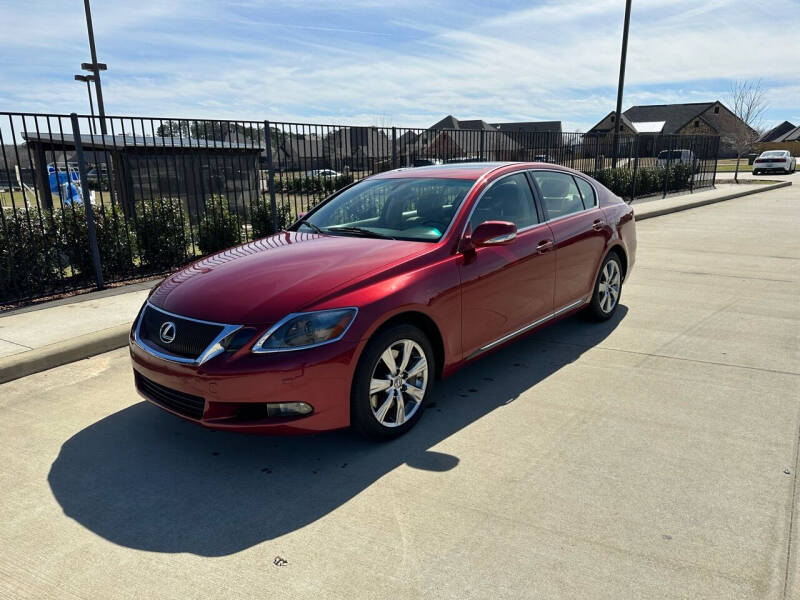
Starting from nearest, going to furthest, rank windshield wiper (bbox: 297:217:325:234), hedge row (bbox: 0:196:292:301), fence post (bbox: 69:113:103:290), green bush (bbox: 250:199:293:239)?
windshield wiper (bbox: 297:217:325:234) → hedge row (bbox: 0:196:292:301) → fence post (bbox: 69:113:103:290) → green bush (bbox: 250:199:293:239)

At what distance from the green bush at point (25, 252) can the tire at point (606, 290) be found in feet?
21.0

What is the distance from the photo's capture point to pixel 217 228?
9445mm

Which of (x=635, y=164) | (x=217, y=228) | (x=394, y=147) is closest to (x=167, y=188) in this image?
(x=217, y=228)

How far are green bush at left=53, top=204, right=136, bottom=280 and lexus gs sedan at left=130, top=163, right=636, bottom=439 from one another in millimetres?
4180

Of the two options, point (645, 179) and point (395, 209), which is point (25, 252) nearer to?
point (395, 209)

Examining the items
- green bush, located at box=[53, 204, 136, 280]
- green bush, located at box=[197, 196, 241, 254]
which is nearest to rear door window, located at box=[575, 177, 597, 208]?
green bush, located at box=[197, 196, 241, 254]

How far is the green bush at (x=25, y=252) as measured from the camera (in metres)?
6.98

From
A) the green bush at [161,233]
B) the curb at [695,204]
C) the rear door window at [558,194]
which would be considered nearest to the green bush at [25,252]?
the green bush at [161,233]

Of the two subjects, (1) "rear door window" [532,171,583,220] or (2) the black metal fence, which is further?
(2) the black metal fence

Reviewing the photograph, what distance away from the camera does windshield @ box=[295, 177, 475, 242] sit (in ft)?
14.1

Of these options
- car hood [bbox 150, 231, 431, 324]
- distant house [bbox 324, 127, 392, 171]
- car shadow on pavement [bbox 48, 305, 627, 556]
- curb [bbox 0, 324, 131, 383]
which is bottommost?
car shadow on pavement [bbox 48, 305, 627, 556]

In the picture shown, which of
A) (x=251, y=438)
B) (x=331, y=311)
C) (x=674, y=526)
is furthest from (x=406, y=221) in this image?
(x=674, y=526)

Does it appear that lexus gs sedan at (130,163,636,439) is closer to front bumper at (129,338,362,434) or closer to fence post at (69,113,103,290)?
front bumper at (129,338,362,434)

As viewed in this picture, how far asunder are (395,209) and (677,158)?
23.2 meters
